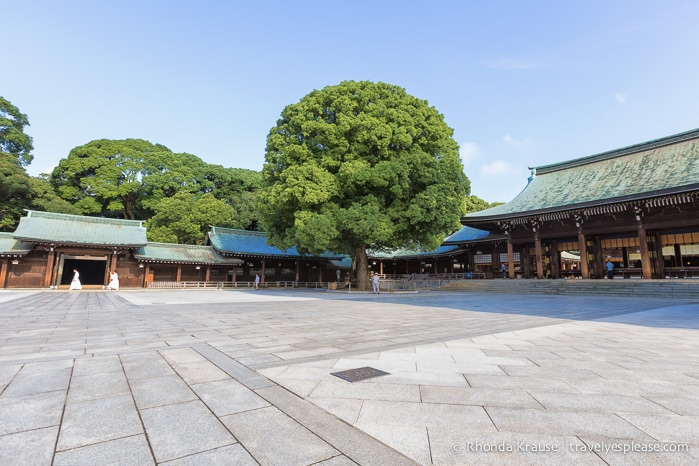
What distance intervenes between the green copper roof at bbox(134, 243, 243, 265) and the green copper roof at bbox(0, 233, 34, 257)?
6775 mm

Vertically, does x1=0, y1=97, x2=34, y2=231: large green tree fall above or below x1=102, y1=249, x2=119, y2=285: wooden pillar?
above

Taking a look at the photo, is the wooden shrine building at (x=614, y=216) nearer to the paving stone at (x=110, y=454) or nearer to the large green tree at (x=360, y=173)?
the large green tree at (x=360, y=173)

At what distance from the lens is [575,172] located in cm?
2597

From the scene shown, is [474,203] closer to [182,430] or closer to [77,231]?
[77,231]

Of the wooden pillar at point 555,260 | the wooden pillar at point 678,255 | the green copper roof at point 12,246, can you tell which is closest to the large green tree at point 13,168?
the green copper roof at point 12,246

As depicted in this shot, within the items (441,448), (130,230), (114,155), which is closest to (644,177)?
(441,448)

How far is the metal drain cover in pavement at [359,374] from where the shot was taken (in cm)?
364

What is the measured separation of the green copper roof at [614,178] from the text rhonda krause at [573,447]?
65.9 ft

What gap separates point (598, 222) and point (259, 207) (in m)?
22.2

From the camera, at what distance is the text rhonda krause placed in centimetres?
217

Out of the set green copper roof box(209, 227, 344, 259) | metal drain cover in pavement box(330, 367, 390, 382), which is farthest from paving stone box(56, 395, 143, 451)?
green copper roof box(209, 227, 344, 259)

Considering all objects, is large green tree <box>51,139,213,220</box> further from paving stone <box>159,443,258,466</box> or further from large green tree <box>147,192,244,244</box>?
paving stone <box>159,443,258,466</box>

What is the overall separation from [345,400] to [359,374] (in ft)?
2.63

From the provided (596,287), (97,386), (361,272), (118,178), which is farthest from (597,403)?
(118,178)
